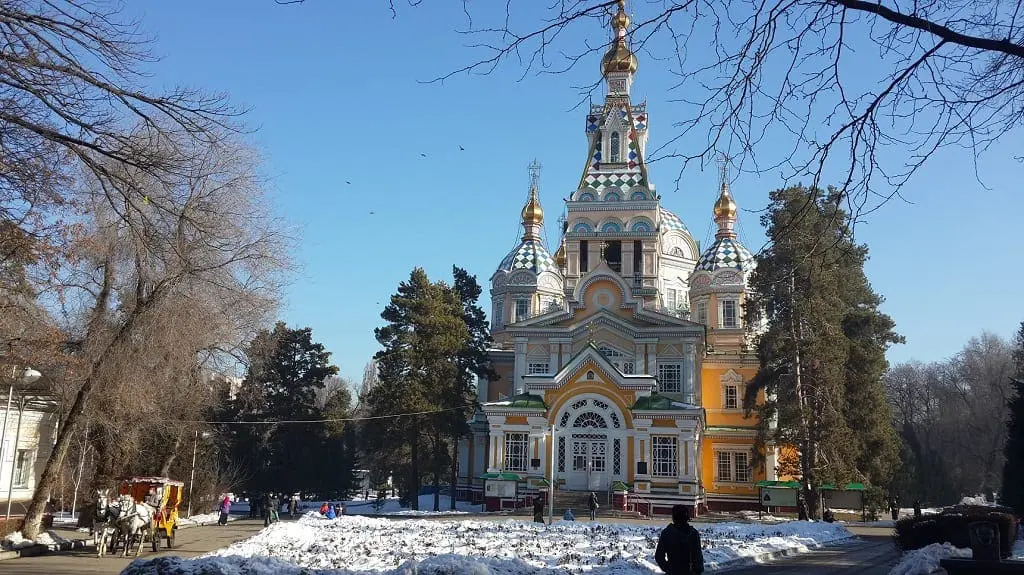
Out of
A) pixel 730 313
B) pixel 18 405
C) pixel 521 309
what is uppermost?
pixel 521 309

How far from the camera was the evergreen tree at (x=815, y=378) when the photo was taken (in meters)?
30.2

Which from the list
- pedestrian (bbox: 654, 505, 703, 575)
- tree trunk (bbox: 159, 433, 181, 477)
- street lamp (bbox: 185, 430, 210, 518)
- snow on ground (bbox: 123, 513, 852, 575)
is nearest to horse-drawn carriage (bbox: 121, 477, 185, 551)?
snow on ground (bbox: 123, 513, 852, 575)

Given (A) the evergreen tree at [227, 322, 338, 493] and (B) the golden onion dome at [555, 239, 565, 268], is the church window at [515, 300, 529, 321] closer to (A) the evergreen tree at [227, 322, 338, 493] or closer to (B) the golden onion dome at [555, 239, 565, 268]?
(B) the golden onion dome at [555, 239, 565, 268]

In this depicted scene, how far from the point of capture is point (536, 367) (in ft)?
131

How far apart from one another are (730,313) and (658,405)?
11793 millimetres

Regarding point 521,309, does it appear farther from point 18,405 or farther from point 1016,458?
point 18,405

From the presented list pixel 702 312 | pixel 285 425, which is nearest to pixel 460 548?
pixel 285 425

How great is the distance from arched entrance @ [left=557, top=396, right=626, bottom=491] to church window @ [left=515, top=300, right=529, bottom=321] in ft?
45.6

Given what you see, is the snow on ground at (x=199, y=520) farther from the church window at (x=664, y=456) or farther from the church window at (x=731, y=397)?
the church window at (x=731, y=397)

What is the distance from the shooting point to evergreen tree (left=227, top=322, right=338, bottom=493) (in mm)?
40375

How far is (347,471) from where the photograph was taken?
46.3 m

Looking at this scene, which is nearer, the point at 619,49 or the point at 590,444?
the point at 619,49

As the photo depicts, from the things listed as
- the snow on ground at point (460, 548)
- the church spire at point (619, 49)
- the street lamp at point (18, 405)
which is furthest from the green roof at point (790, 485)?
the church spire at point (619, 49)

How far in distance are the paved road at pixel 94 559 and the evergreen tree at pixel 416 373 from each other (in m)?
16.6
